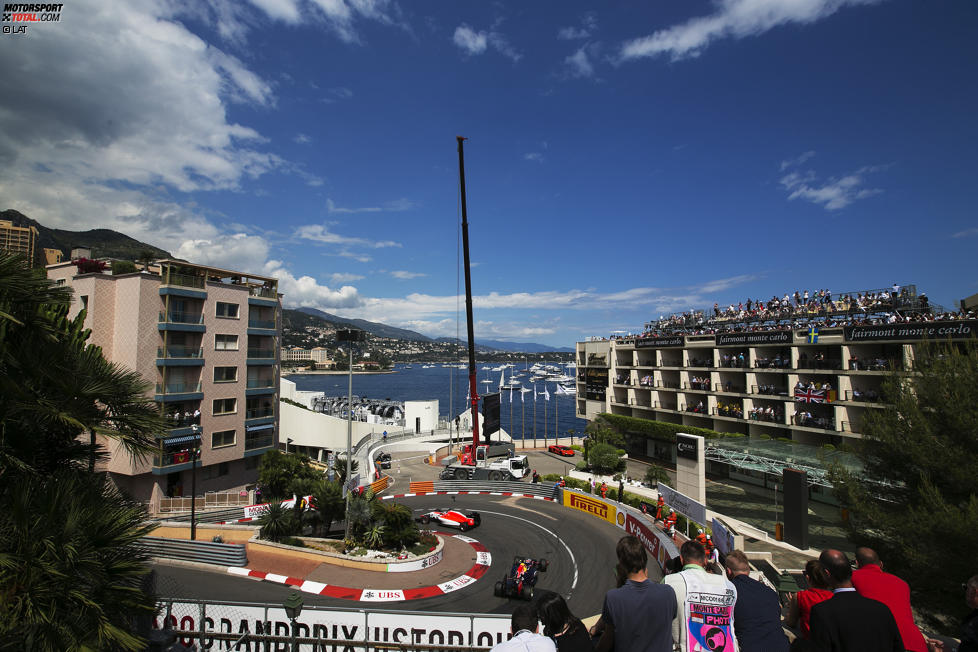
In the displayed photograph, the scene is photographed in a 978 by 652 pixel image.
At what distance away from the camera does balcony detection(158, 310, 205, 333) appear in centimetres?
3150

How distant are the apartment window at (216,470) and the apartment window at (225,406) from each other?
374cm

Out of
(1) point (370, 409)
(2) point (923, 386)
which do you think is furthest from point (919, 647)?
(1) point (370, 409)

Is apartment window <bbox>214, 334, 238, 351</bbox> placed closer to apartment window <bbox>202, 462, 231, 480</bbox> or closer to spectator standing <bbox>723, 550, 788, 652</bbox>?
apartment window <bbox>202, 462, 231, 480</bbox>

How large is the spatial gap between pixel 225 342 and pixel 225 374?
2311 millimetres

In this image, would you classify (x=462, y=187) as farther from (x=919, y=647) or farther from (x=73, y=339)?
(x=919, y=647)

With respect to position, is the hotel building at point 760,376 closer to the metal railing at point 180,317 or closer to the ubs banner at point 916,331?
the ubs banner at point 916,331

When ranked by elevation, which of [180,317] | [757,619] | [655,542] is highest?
[180,317]

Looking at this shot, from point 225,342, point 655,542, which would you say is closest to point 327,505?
point 655,542

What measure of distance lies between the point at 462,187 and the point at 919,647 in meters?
42.8

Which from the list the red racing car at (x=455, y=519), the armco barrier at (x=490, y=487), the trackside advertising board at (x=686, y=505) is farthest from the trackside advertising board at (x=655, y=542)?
the armco barrier at (x=490, y=487)

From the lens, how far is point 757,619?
5297mm

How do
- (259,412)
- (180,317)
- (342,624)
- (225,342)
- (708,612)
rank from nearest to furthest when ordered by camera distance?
1. (708,612)
2. (342,624)
3. (180,317)
4. (225,342)
5. (259,412)

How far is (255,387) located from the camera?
3716 centimetres

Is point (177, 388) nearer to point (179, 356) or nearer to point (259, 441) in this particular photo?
point (179, 356)
